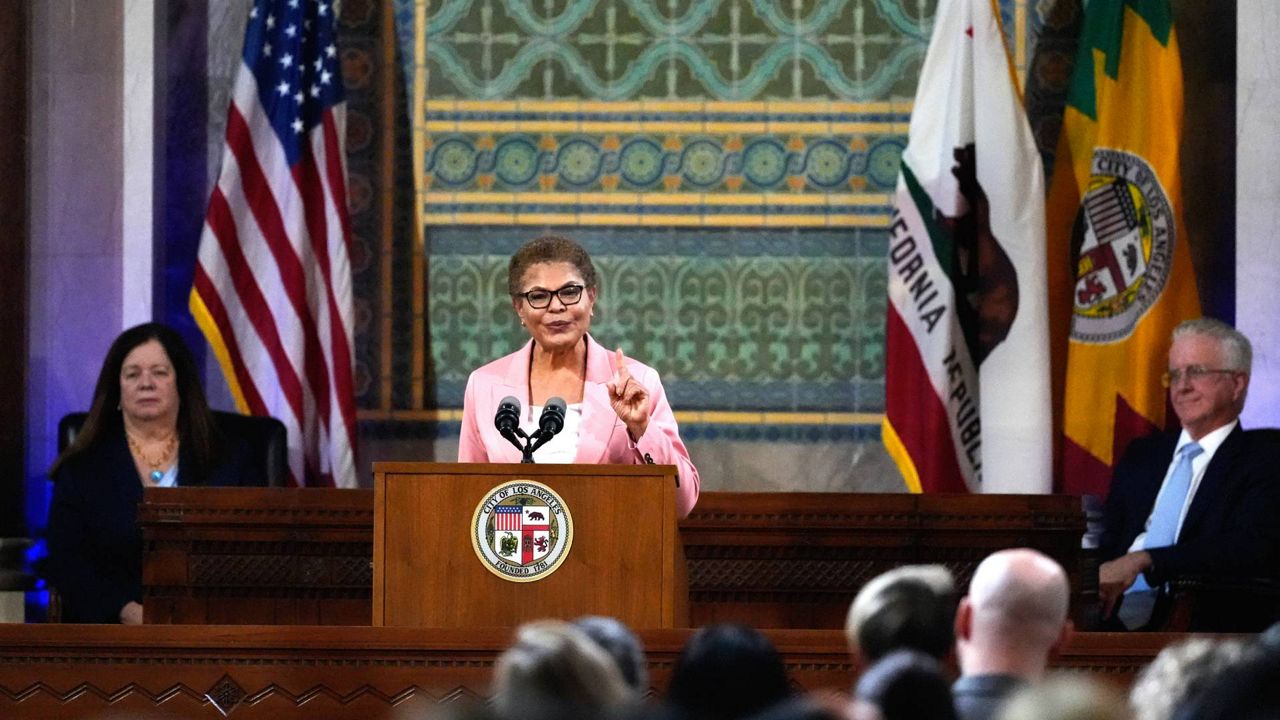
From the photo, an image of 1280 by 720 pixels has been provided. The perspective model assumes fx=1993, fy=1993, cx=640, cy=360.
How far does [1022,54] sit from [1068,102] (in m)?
0.39

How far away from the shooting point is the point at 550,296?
5043 millimetres

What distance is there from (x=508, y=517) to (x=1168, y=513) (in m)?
3.16

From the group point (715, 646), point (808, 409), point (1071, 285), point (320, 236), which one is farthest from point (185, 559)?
point (715, 646)

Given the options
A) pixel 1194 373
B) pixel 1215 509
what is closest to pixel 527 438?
pixel 1215 509

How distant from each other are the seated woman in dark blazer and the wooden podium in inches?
94.2

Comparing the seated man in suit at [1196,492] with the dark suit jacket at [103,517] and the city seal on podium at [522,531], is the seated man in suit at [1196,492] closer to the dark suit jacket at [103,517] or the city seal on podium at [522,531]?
the city seal on podium at [522,531]

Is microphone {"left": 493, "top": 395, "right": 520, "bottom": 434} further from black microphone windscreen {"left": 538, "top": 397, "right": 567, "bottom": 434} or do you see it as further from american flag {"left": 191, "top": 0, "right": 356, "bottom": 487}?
american flag {"left": 191, "top": 0, "right": 356, "bottom": 487}

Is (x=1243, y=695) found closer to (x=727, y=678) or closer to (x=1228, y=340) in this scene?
(x=727, y=678)

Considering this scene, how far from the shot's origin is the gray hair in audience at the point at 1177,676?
2211mm

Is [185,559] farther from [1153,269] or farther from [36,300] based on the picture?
[1153,269]

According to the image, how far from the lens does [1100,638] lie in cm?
424

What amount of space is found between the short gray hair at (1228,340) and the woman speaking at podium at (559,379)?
2.53m

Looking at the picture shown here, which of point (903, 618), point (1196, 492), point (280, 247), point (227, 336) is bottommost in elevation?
point (1196, 492)

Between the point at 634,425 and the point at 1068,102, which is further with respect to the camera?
the point at 1068,102
